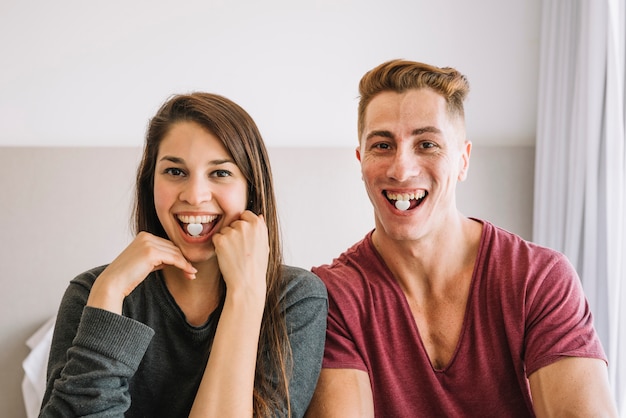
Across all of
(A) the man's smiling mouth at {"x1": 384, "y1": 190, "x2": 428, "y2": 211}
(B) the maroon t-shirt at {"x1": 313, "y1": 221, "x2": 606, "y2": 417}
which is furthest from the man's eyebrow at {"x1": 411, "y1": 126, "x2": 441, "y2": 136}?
(B) the maroon t-shirt at {"x1": 313, "y1": 221, "x2": 606, "y2": 417}

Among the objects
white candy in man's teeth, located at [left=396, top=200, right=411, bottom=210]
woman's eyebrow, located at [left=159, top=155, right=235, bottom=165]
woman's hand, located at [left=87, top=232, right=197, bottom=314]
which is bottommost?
woman's hand, located at [left=87, top=232, right=197, bottom=314]

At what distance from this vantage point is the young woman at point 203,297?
1.30m

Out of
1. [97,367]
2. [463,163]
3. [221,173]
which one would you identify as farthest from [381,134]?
[97,367]

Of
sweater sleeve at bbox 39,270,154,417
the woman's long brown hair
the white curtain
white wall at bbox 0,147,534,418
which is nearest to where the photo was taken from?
sweater sleeve at bbox 39,270,154,417

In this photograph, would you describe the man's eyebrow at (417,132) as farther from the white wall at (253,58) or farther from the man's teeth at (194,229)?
the white wall at (253,58)

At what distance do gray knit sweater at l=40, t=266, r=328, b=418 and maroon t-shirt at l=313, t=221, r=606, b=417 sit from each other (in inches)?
4.1

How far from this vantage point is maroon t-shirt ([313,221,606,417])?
1460 mm

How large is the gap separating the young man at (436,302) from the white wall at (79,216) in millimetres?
949

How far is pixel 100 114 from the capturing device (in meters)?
2.58

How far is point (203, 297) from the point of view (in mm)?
1524

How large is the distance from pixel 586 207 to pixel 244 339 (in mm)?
1417

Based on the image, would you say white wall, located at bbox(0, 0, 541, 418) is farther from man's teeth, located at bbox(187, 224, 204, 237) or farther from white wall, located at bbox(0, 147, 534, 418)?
man's teeth, located at bbox(187, 224, 204, 237)

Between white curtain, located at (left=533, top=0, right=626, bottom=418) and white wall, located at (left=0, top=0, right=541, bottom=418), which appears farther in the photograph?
white wall, located at (left=0, top=0, right=541, bottom=418)

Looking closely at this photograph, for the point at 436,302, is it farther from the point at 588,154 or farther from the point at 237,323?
the point at 588,154
